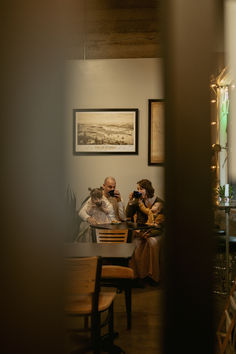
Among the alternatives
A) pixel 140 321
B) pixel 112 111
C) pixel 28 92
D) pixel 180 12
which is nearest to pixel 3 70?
pixel 28 92

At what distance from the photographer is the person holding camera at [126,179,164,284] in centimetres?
330

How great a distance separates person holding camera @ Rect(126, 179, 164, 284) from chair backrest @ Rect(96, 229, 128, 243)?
40 cm

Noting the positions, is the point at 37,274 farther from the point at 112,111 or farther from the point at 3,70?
the point at 112,111

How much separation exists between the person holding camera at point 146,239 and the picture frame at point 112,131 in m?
0.95

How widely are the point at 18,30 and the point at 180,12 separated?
0.15 meters

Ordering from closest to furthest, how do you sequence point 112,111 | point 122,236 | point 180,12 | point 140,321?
1. point 180,12
2. point 140,321
3. point 122,236
4. point 112,111

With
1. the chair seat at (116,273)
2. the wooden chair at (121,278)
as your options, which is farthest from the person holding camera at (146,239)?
the chair seat at (116,273)

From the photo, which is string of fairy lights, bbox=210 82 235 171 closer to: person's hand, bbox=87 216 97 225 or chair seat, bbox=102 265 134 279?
chair seat, bbox=102 265 134 279

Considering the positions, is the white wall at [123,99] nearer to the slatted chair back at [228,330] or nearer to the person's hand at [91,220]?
the person's hand at [91,220]

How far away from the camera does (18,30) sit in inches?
12.9

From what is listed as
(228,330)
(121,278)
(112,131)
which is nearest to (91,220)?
(112,131)

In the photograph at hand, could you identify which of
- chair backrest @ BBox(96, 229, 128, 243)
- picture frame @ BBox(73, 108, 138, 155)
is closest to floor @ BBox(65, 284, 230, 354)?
chair backrest @ BBox(96, 229, 128, 243)

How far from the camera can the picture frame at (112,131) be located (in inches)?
182

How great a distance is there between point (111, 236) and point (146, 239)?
2.25 ft
